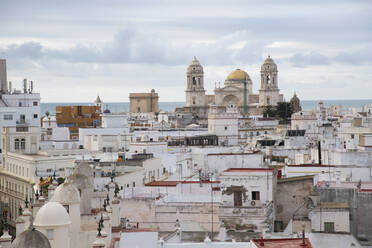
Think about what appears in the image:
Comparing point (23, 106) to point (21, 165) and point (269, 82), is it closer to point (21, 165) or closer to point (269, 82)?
point (21, 165)

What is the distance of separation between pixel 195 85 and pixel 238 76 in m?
12.9

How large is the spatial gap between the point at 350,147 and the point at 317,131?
3315cm

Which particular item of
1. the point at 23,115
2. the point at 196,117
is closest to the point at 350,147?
the point at 23,115

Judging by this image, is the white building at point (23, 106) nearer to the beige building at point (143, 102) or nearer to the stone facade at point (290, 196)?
the stone facade at point (290, 196)

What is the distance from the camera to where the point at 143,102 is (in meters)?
140

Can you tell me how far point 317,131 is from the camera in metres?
72.9

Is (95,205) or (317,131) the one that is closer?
(95,205)

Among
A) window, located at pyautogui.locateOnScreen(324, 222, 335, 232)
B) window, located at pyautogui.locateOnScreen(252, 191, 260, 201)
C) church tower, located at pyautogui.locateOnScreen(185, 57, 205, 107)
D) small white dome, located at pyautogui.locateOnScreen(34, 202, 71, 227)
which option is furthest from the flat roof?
church tower, located at pyautogui.locateOnScreen(185, 57, 205, 107)

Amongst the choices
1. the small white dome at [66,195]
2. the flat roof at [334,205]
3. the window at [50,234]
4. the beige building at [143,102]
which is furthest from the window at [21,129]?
the beige building at [143,102]

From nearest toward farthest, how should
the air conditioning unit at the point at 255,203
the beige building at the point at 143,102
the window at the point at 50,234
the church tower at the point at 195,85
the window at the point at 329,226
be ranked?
1. the window at the point at 50,234
2. the window at the point at 329,226
3. the air conditioning unit at the point at 255,203
4. the church tower at the point at 195,85
5. the beige building at the point at 143,102

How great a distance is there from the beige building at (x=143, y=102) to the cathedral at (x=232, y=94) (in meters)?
9.44

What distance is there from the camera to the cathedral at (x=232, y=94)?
4983 inches

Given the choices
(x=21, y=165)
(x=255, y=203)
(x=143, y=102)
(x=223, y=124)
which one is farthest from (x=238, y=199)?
Answer: (x=143, y=102)

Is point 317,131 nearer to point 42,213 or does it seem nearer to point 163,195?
point 163,195
